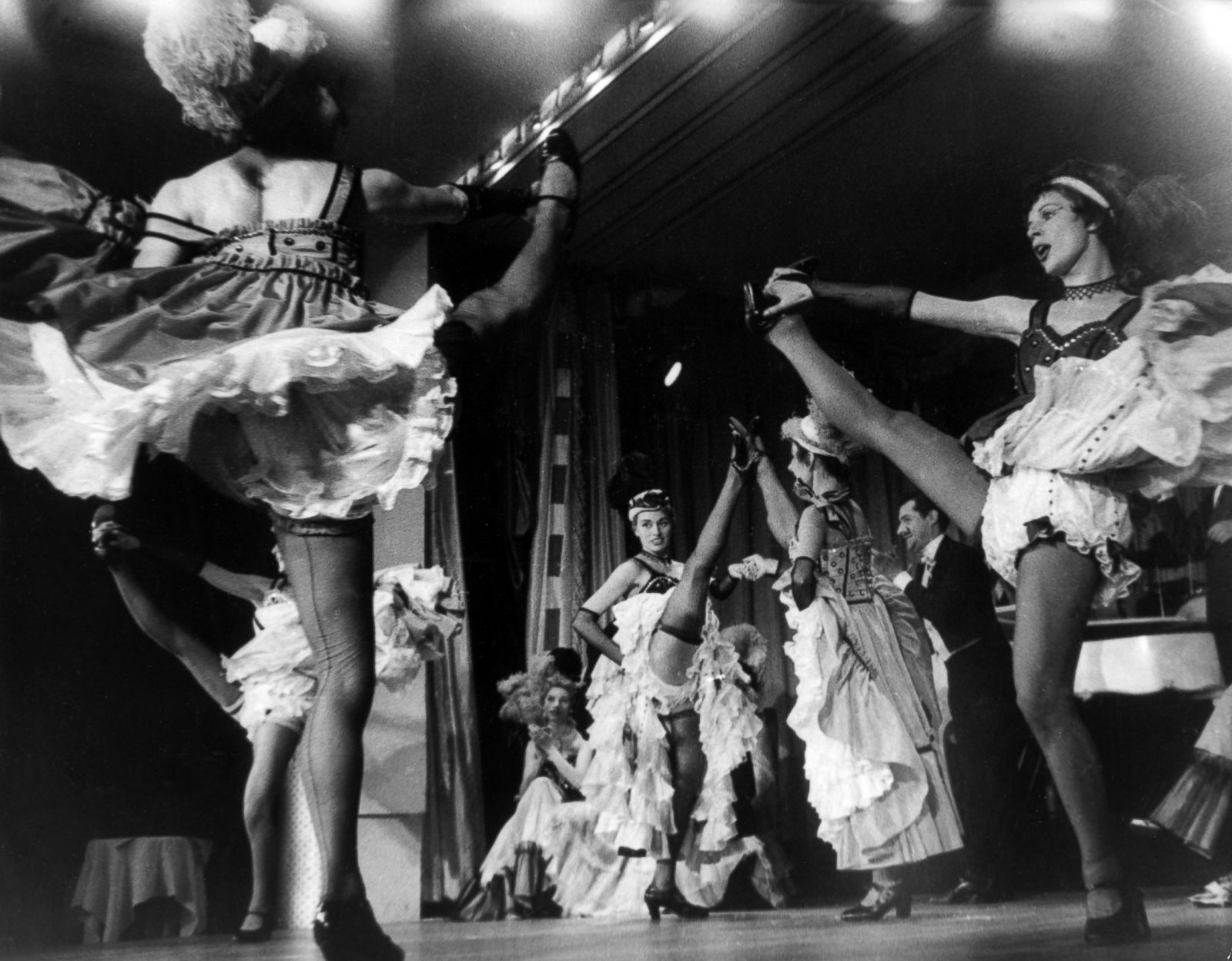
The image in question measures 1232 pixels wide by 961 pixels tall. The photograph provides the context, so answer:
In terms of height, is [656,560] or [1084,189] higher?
[1084,189]

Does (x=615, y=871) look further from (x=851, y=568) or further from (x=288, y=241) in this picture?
(x=288, y=241)

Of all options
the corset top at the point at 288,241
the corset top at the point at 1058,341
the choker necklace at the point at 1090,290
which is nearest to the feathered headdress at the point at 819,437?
the corset top at the point at 1058,341

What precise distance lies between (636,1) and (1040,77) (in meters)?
0.85

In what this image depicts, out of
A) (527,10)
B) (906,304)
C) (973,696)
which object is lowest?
(973,696)

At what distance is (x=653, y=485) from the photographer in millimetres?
2316

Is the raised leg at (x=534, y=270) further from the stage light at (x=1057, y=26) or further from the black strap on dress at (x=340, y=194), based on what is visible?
the stage light at (x=1057, y=26)

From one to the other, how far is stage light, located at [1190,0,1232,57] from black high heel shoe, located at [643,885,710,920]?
2053 millimetres

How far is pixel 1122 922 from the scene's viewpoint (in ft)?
6.46

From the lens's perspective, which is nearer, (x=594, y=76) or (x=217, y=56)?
(x=217, y=56)

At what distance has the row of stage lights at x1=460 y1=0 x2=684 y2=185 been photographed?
2.27 meters

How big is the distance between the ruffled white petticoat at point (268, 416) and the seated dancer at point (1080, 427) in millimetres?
943

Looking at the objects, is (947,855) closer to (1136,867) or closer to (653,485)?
(1136,867)

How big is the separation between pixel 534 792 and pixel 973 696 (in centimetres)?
89

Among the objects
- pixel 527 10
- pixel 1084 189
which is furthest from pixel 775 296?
pixel 527 10
